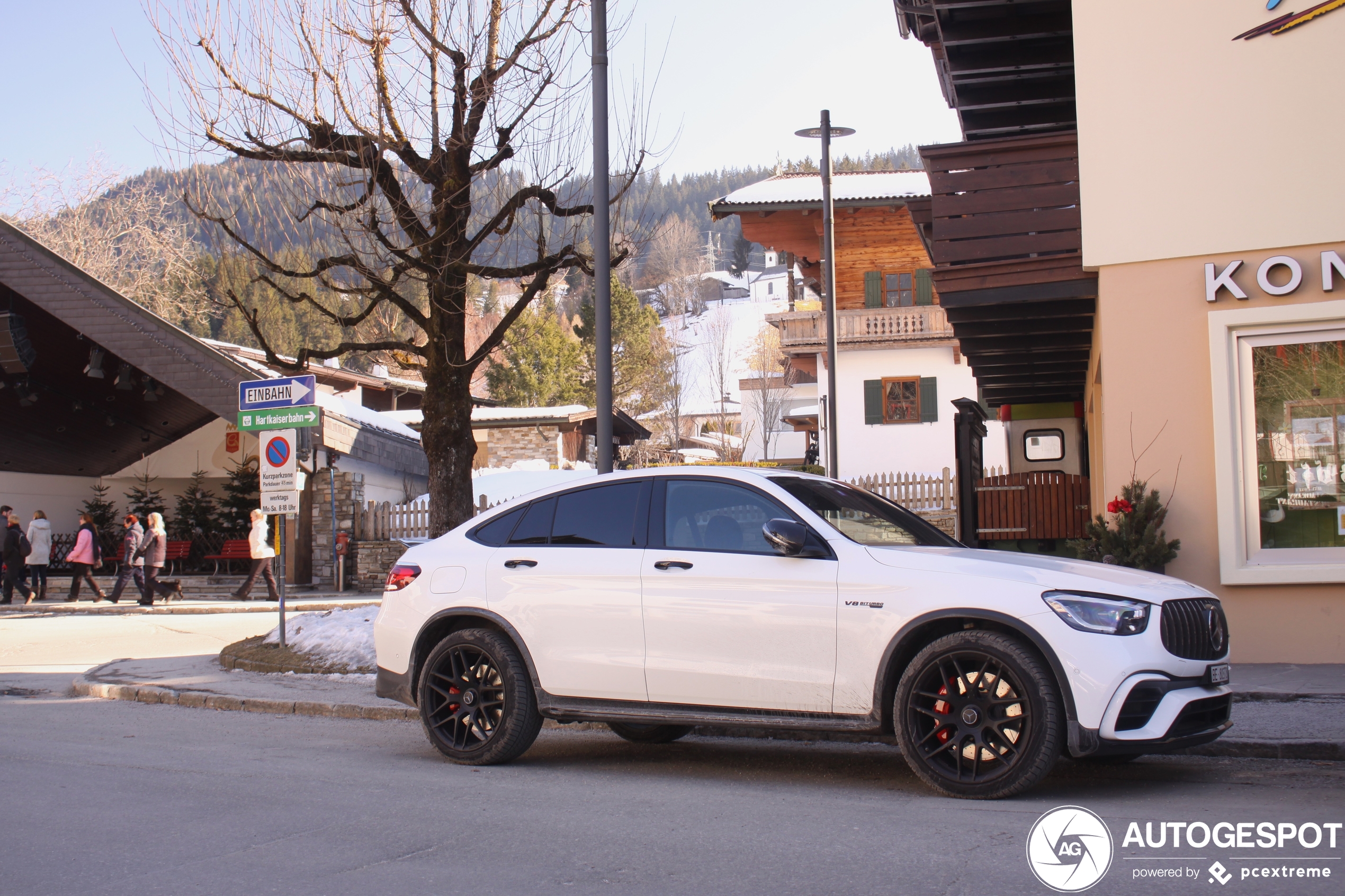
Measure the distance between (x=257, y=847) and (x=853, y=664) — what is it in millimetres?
2937

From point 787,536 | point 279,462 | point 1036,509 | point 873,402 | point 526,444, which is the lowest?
point 787,536

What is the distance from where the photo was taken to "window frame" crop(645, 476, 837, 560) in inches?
252

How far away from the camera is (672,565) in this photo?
677 cm

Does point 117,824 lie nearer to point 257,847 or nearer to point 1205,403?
point 257,847

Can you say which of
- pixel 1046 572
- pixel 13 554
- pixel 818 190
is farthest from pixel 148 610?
pixel 818 190

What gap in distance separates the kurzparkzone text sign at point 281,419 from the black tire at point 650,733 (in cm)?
568

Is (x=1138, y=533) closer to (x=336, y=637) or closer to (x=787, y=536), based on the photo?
(x=787, y=536)

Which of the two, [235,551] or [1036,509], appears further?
[235,551]

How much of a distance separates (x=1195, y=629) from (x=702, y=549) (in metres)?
2.55

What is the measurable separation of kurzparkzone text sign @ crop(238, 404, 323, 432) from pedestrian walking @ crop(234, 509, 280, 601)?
964 cm

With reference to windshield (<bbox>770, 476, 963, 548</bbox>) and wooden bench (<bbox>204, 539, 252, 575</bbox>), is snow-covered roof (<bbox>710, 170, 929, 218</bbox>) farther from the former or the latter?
windshield (<bbox>770, 476, 963, 548</bbox>)

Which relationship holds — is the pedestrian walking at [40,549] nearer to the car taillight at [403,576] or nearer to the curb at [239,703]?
the curb at [239,703]

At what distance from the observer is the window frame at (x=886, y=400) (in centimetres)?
3619

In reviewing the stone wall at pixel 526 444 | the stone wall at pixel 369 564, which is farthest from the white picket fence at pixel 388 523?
the stone wall at pixel 526 444
